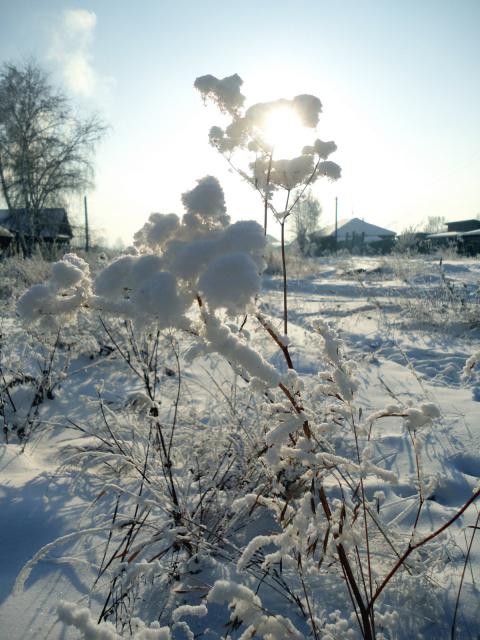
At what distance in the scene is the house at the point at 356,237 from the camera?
41.7m

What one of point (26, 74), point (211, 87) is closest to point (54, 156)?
point (26, 74)

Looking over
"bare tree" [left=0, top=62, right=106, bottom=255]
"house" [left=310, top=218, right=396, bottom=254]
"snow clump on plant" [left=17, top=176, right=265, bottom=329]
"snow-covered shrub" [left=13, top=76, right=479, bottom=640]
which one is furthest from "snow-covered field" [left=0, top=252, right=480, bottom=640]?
"house" [left=310, top=218, right=396, bottom=254]

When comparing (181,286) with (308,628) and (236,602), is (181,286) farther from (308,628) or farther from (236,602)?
(308,628)

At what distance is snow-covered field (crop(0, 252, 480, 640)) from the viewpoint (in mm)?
953

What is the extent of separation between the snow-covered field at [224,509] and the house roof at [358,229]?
5163 cm

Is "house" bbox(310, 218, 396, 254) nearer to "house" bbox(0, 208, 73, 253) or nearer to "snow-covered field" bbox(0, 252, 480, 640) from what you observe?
"house" bbox(0, 208, 73, 253)

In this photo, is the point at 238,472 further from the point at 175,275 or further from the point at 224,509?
the point at 175,275

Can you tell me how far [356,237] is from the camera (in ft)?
148

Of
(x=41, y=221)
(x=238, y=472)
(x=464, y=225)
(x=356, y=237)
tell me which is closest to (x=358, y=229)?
(x=356, y=237)

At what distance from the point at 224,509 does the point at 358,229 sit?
58.0 metres

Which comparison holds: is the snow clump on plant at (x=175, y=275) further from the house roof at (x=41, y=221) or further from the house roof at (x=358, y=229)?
the house roof at (x=358, y=229)

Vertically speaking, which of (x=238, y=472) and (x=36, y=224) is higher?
(x=36, y=224)

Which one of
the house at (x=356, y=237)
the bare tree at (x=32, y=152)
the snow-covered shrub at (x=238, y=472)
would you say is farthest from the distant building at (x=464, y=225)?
the snow-covered shrub at (x=238, y=472)

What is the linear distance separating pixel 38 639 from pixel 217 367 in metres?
2.41
